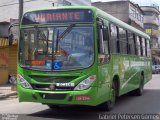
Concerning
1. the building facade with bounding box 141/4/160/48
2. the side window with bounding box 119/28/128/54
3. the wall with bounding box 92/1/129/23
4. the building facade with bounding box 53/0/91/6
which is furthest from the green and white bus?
the building facade with bounding box 141/4/160/48

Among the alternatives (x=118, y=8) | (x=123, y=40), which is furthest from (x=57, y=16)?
(x=118, y=8)

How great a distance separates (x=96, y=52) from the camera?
9492 mm

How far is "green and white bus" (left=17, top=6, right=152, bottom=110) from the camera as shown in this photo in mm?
9359

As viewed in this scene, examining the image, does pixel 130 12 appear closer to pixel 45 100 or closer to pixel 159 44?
pixel 159 44

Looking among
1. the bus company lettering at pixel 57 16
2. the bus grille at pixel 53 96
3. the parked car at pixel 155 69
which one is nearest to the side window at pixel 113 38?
the bus company lettering at pixel 57 16

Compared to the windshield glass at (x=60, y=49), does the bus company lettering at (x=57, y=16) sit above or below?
above

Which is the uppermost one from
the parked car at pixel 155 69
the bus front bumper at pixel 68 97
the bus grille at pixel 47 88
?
the bus grille at pixel 47 88

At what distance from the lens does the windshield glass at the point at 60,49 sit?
9461mm

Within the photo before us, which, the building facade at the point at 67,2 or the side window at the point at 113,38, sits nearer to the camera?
the side window at the point at 113,38

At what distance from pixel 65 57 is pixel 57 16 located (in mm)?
1163

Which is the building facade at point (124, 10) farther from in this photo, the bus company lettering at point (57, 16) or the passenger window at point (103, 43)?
the bus company lettering at point (57, 16)

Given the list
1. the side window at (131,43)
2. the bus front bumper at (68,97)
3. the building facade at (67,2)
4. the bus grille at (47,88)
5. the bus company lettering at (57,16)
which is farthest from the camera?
the building facade at (67,2)

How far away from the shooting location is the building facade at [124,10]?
59906 millimetres

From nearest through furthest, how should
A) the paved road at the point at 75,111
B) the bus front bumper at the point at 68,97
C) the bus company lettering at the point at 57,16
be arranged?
the bus front bumper at the point at 68,97 < the bus company lettering at the point at 57,16 < the paved road at the point at 75,111
